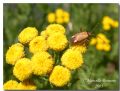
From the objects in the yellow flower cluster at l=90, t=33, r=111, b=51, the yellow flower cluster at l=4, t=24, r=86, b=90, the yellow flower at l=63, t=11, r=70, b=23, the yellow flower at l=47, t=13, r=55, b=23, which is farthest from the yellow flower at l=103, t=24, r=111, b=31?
the yellow flower cluster at l=4, t=24, r=86, b=90

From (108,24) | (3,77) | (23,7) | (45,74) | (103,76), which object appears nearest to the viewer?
(45,74)

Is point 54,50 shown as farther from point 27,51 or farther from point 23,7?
point 23,7

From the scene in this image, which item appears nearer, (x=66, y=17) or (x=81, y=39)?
(x=81, y=39)

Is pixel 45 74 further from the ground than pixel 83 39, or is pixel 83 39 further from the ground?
pixel 83 39

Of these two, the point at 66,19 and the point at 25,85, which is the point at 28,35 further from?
the point at 66,19

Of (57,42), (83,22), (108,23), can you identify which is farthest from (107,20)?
(57,42)

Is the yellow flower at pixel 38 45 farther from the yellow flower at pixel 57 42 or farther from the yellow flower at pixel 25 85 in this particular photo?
the yellow flower at pixel 25 85

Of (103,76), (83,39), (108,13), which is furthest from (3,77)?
(108,13)
